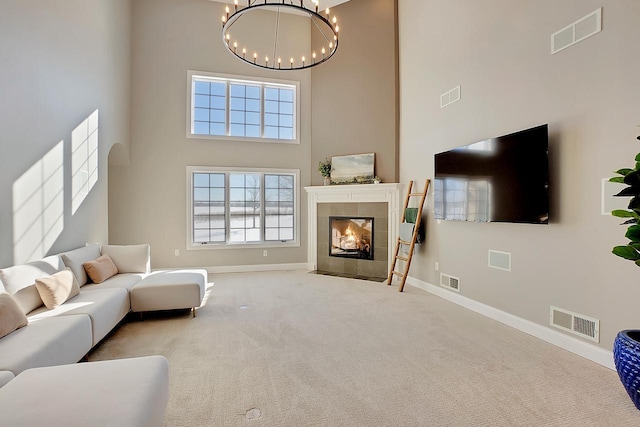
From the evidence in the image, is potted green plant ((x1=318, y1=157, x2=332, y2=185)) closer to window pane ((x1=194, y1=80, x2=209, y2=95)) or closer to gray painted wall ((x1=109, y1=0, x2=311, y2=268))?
gray painted wall ((x1=109, y1=0, x2=311, y2=268))

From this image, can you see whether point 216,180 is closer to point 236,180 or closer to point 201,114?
point 236,180

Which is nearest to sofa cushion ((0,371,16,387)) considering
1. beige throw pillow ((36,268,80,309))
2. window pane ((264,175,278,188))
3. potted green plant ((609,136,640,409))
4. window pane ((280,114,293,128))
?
beige throw pillow ((36,268,80,309))

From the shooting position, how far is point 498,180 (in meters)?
3.63

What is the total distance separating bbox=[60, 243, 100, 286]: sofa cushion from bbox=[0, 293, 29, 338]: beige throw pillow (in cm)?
138

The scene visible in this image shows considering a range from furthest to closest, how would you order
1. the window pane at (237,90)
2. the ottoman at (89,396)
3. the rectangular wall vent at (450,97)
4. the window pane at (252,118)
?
the window pane at (252,118)
the window pane at (237,90)
the rectangular wall vent at (450,97)
the ottoman at (89,396)

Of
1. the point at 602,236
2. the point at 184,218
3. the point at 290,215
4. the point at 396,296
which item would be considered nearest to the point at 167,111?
the point at 184,218

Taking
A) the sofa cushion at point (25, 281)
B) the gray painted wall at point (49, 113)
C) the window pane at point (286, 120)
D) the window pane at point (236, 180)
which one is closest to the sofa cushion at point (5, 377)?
the sofa cushion at point (25, 281)

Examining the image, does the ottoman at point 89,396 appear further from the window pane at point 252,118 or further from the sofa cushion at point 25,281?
the window pane at point 252,118

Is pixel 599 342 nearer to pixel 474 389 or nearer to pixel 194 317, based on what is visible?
pixel 474 389

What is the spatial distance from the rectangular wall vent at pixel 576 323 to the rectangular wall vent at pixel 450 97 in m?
2.89

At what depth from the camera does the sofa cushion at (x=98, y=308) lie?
2.80 m

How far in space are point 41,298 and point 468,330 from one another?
13.7 feet

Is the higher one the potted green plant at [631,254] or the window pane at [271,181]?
the window pane at [271,181]

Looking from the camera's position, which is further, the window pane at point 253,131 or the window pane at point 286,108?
the window pane at point 286,108
